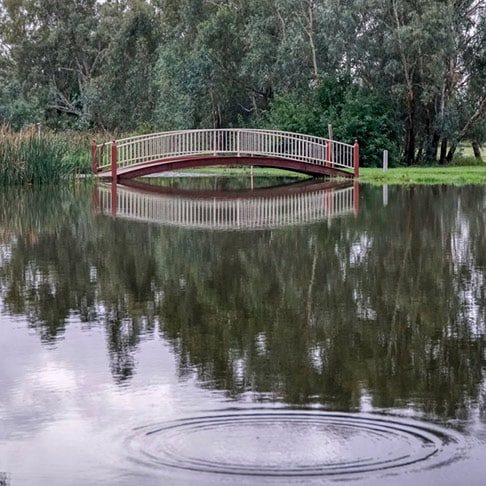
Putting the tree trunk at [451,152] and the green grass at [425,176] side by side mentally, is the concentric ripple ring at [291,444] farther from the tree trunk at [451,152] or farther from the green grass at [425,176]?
the tree trunk at [451,152]

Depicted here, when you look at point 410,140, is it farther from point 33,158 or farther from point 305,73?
point 33,158

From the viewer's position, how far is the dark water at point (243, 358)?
5.93 metres

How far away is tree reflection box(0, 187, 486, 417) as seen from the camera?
783cm

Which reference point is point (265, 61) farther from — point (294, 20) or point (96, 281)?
point (96, 281)

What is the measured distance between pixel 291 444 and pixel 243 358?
2279 mm

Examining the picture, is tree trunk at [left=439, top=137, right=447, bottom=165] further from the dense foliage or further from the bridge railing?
the bridge railing

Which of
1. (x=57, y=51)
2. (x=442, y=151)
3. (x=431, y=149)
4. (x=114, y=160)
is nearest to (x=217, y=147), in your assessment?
(x=114, y=160)

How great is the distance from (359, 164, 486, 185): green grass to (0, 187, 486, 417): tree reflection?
15147 millimetres

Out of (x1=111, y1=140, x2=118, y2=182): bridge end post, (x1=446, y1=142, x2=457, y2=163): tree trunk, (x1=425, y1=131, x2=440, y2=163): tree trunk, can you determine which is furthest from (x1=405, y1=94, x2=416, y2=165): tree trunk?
(x1=111, y1=140, x2=118, y2=182): bridge end post

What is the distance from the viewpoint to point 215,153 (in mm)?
37156

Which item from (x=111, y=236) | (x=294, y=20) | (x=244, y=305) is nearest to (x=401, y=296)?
(x=244, y=305)

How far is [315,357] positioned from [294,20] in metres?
39.2

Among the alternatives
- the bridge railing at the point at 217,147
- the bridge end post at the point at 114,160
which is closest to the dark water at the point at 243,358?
the bridge end post at the point at 114,160

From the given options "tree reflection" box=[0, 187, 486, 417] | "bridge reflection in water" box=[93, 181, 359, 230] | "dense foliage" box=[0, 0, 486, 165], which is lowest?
"tree reflection" box=[0, 187, 486, 417]
